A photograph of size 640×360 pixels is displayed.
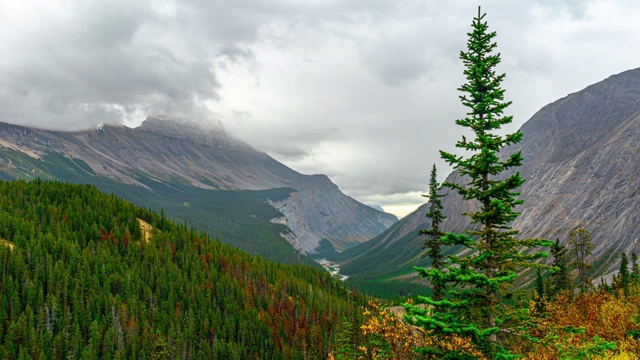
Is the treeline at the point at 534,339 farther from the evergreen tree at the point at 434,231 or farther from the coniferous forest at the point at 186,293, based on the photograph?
the evergreen tree at the point at 434,231

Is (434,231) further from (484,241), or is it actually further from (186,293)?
(186,293)

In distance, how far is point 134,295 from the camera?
141 meters

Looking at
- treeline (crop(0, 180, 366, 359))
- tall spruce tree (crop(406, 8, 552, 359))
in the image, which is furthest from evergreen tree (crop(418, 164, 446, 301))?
treeline (crop(0, 180, 366, 359))

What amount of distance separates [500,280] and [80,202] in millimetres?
221079

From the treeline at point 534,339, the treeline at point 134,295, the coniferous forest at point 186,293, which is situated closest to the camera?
the treeline at point 534,339

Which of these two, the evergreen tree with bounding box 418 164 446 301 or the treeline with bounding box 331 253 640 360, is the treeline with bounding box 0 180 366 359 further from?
the treeline with bounding box 331 253 640 360

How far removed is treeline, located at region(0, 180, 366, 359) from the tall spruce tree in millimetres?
89452

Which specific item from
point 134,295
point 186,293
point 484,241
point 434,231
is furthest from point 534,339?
point 186,293

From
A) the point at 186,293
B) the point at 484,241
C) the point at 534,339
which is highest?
the point at 484,241

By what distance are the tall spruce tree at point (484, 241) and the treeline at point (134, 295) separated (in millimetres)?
89452

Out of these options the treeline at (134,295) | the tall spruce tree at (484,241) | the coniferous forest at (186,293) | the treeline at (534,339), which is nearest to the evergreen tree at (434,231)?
Answer: the coniferous forest at (186,293)

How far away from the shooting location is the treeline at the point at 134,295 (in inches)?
4771

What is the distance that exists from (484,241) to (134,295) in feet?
487

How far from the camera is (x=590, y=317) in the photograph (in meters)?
37.7
